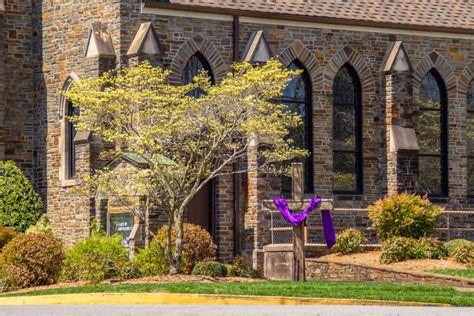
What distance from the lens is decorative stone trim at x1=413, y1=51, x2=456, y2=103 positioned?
4028cm

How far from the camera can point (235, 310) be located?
21844mm

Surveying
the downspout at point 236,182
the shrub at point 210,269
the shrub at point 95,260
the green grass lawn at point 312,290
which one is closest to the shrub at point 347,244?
the downspout at point 236,182

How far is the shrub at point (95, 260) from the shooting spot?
30.2 m

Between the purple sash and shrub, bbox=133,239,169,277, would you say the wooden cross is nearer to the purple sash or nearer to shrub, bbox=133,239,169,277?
the purple sash

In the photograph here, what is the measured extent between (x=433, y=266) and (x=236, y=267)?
4646 millimetres

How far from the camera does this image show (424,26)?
40000mm

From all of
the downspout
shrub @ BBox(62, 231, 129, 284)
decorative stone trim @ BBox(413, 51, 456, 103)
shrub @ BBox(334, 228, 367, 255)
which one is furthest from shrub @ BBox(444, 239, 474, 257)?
shrub @ BBox(62, 231, 129, 284)

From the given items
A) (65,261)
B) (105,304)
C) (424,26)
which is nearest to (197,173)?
(65,261)

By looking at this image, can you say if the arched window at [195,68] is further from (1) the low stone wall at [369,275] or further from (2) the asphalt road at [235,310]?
(2) the asphalt road at [235,310]

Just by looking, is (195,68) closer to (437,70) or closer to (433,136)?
(437,70)

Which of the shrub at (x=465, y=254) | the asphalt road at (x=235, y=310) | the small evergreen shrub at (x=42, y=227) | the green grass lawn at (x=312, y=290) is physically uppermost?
the small evergreen shrub at (x=42, y=227)

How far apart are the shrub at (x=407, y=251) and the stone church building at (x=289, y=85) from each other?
4.54 m

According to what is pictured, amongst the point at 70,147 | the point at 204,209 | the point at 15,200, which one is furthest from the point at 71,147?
the point at 204,209

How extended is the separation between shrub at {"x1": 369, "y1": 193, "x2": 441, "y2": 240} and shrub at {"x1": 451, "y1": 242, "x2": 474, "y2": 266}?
7.47 ft
